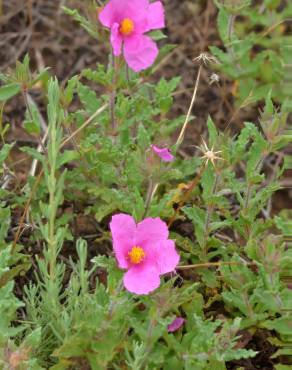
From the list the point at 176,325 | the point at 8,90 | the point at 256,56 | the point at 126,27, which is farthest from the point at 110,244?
the point at 256,56

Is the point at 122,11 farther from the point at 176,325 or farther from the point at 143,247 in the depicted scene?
the point at 176,325

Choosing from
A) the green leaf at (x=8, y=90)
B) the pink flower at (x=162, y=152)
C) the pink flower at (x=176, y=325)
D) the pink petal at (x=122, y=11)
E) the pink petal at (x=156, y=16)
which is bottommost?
the pink flower at (x=176, y=325)

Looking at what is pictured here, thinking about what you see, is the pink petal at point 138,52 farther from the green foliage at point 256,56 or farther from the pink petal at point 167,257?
the pink petal at point 167,257

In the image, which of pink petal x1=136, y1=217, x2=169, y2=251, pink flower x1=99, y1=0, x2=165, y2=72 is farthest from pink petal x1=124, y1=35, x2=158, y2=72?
pink petal x1=136, y1=217, x2=169, y2=251

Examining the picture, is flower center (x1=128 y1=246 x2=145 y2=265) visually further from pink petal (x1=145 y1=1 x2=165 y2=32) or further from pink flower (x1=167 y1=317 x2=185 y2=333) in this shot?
pink petal (x1=145 y1=1 x2=165 y2=32)

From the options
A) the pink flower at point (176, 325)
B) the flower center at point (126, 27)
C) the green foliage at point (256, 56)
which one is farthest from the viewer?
the green foliage at point (256, 56)

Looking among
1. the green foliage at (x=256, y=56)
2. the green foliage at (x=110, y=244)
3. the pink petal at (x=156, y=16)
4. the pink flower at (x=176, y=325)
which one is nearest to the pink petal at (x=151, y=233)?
the green foliage at (x=110, y=244)
